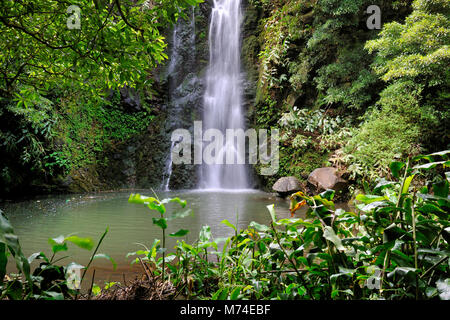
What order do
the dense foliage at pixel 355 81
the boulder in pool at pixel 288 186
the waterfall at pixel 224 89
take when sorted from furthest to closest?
1. the waterfall at pixel 224 89
2. the boulder in pool at pixel 288 186
3. the dense foliage at pixel 355 81

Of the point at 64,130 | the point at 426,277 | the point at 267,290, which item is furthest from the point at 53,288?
the point at 64,130

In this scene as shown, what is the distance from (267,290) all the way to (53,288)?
34.3 inches

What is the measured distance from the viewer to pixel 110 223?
3959mm

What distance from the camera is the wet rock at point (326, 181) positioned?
17.6ft

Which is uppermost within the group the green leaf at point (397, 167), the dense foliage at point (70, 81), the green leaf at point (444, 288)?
the dense foliage at point (70, 81)

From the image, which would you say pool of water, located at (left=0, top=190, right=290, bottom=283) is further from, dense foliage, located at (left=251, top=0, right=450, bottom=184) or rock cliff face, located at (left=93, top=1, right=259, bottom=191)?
rock cliff face, located at (left=93, top=1, right=259, bottom=191)

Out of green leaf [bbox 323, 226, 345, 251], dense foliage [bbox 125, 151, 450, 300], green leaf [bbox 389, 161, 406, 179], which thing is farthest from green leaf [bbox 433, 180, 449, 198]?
green leaf [bbox 323, 226, 345, 251]

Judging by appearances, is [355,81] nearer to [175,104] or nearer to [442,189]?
[442,189]

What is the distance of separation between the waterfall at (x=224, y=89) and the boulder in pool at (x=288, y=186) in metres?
2.73

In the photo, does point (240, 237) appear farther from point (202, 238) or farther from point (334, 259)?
point (334, 259)

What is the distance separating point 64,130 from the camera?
8.03 m

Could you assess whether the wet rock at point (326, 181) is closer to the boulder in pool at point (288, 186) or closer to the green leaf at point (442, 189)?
the boulder in pool at point (288, 186)

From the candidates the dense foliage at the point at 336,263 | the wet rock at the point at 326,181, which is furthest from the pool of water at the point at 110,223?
the dense foliage at the point at 336,263
